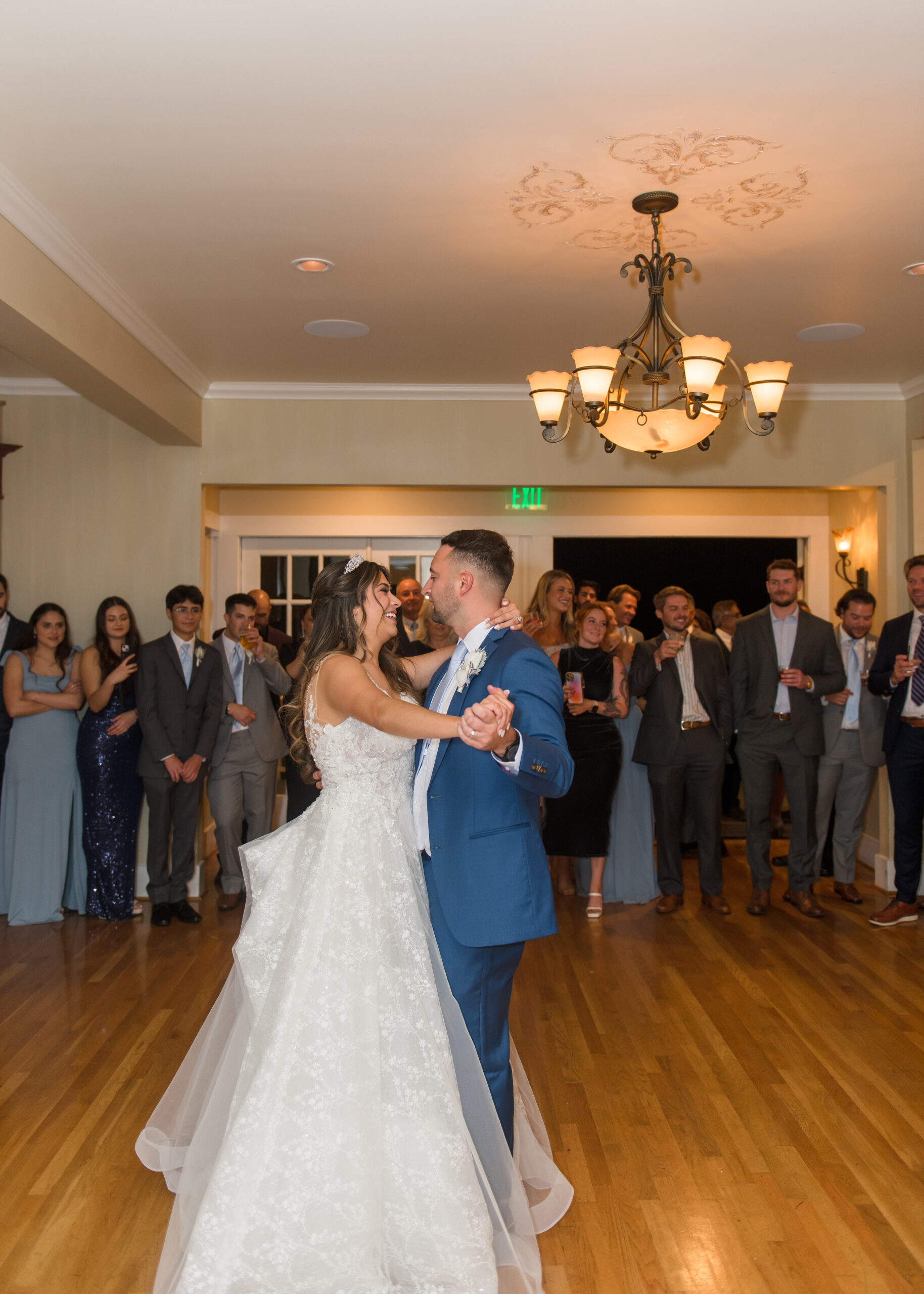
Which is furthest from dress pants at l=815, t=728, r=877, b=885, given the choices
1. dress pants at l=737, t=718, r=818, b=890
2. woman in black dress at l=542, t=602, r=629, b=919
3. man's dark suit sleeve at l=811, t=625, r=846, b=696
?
woman in black dress at l=542, t=602, r=629, b=919

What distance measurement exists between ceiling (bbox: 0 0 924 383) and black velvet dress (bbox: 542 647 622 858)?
67.4 inches

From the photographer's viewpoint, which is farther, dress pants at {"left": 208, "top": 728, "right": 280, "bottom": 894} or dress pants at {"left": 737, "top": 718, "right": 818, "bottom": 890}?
dress pants at {"left": 208, "top": 728, "right": 280, "bottom": 894}

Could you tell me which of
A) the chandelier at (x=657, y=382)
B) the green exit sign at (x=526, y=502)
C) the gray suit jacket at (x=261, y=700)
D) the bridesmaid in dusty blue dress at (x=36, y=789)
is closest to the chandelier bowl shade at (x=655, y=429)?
the chandelier at (x=657, y=382)

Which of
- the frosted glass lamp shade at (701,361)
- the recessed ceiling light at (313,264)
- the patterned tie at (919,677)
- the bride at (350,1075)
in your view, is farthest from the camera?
the patterned tie at (919,677)

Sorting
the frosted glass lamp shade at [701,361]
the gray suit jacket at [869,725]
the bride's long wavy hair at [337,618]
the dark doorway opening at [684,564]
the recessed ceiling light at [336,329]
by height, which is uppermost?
the recessed ceiling light at [336,329]

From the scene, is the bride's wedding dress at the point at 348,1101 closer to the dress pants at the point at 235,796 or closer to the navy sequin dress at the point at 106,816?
the navy sequin dress at the point at 106,816

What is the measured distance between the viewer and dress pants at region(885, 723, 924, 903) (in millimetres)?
5254

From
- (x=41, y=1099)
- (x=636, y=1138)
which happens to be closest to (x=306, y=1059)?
(x=636, y=1138)

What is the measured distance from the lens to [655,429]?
398 cm

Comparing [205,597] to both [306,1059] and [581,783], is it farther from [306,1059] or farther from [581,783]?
[306,1059]

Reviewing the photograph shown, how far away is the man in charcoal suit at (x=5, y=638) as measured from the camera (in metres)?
5.41

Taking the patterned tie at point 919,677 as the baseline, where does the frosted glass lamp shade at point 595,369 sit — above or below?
above

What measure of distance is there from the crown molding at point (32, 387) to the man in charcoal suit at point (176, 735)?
4.75 feet

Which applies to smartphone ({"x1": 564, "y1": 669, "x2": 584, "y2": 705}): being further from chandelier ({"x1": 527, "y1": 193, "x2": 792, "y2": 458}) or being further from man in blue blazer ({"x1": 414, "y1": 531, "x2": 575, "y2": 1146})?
man in blue blazer ({"x1": 414, "y1": 531, "x2": 575, "y2": 1146})
